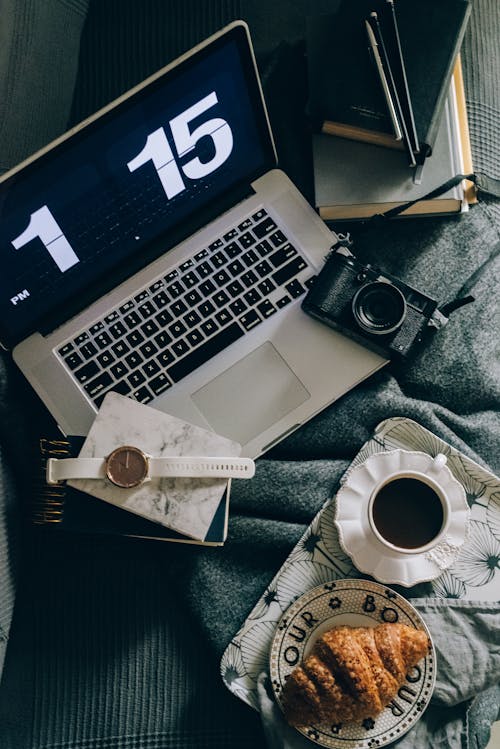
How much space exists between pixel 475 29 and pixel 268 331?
52cm

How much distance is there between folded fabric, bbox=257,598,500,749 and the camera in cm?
88

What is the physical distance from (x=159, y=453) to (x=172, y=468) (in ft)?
0.11

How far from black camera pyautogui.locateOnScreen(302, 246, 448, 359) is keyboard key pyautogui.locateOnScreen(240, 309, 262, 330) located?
62 mm

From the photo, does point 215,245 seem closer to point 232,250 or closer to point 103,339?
point 232,250

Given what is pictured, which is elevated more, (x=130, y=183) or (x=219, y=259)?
(x=130, y=183)

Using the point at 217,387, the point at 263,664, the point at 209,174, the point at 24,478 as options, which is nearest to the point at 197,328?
the point at 217,387

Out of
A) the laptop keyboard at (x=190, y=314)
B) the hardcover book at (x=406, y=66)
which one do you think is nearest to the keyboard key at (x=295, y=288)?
the laptop keyboard at (x=190, y=314)

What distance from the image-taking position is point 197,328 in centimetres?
96

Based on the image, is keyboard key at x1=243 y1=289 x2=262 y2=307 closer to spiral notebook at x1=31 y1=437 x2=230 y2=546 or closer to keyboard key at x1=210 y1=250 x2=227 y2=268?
keyboard key at x1=210 y1=250 x2=227 y2=268

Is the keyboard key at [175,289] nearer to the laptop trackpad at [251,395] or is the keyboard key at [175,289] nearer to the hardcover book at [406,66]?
the laptop trackpad at [251,395]

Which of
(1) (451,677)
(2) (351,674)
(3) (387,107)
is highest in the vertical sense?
(3) (387,107)

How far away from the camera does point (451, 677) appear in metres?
0.89

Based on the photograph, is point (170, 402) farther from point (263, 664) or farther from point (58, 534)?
point (263, 664)

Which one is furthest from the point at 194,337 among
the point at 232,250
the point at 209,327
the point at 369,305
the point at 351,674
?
the point at 351,674
